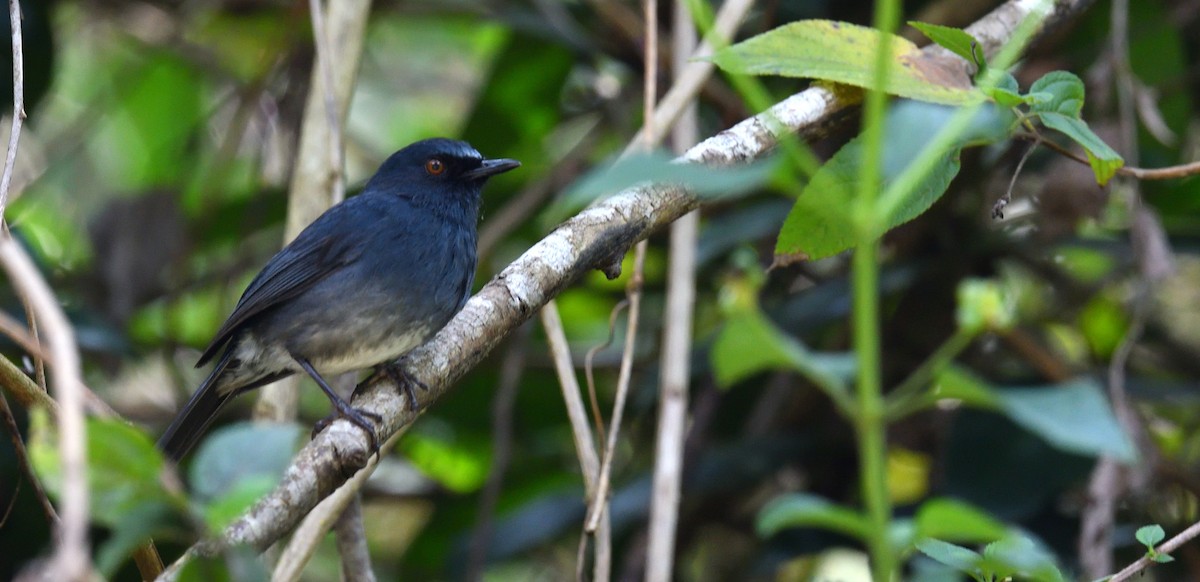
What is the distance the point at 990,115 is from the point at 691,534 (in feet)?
10.5

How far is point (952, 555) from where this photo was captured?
1577 mm

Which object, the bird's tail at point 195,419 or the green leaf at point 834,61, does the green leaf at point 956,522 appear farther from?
the bird's tail at point 195,419

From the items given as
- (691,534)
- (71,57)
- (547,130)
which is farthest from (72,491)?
(71,57)

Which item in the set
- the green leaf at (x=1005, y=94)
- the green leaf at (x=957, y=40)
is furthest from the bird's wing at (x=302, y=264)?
the green leaf at (x=1005, y=94)

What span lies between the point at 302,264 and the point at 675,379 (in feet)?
4.07

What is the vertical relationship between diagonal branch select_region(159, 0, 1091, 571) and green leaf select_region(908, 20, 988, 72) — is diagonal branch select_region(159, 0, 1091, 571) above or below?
below

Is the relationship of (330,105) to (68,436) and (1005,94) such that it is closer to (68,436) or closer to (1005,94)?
(1005,94)

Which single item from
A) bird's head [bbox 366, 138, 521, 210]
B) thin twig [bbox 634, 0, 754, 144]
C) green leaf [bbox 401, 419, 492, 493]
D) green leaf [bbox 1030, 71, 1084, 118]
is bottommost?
green leaf [bbox 401, 419, 492, 493]

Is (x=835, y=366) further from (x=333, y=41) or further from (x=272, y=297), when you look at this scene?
(x=333, y=41)

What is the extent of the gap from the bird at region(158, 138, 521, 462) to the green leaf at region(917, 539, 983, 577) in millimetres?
1943

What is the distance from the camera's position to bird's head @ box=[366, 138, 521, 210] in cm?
388

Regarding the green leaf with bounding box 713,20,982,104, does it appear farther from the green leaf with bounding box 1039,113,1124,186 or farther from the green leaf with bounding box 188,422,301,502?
the green leaf with bounding box 188,422,301,502

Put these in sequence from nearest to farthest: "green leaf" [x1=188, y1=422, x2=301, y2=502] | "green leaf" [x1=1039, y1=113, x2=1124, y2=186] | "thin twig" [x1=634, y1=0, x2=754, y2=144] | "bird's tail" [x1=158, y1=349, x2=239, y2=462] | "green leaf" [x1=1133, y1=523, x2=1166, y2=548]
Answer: "green leaf" [x1=188, y1=422, x2=301, y2=502], "green leaf" [x1=1133, y1=523, x2=1166, y2=548], "green leaf" [x1=1039, y1=113, x2=1124, y2=186], "thin twig" [x1=634, y1=0, x2=754, y2=144], "bird's tail" [x1=158, y1=349, x2=239, y2=462]

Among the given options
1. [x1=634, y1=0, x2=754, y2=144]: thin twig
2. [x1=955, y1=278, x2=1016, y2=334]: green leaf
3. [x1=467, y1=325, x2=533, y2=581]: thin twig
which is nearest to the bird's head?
[x1=467, y1=325, x2=533, y2=581]: thin twig
